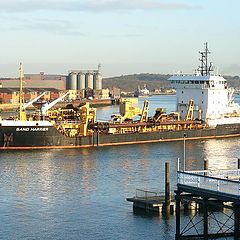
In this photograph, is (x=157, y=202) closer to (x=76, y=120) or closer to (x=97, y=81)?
(x=76, y=120)

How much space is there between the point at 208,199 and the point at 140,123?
31.9 m

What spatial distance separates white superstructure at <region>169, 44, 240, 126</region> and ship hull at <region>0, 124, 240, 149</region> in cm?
247

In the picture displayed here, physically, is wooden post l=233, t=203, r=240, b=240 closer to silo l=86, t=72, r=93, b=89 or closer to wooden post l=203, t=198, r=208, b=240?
wooden post l=203, t=198, r=208, b=240

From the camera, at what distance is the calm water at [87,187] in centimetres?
2292

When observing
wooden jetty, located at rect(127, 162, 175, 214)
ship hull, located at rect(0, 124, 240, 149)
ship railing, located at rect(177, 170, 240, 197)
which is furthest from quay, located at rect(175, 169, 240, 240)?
ship hull, located at rect(0, 124, 240, 149)

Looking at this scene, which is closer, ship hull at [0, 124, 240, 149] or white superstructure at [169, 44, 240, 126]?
ship hull at [0, 124, 240, 149]

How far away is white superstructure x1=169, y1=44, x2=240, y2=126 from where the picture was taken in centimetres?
5547

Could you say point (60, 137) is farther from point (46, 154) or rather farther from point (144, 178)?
point (144, 178)

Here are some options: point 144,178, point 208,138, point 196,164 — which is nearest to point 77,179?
point 144,178

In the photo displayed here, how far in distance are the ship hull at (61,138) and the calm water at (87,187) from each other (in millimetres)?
1368

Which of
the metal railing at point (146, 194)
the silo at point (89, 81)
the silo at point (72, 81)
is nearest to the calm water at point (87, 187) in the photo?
the metal railing at point (146, 194)

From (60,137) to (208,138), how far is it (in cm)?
1324

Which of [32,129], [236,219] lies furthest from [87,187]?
[32,129]

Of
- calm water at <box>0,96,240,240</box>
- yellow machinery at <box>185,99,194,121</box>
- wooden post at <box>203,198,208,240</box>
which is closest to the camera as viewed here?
wooden post at <box>203,198,208,240</box>
